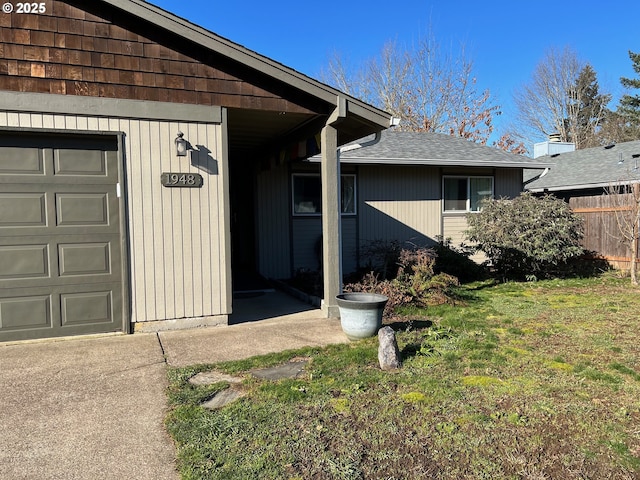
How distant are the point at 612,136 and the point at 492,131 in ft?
32.1

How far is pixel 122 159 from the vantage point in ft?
18.5

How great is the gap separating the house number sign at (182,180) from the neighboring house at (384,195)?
3.42 m

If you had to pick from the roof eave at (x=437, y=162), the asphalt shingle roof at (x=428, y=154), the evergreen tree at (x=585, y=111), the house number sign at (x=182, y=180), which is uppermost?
the evergreen tree at (x=585, y=111)

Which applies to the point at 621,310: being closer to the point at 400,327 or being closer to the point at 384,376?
the point at 400,327

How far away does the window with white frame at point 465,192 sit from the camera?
12.1 m

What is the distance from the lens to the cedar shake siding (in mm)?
5176

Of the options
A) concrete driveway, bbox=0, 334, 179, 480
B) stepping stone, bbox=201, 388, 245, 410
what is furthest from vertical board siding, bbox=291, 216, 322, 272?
stepping stone, bbox=201, 388, 245, 410

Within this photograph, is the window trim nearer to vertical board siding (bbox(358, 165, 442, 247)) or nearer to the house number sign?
vertical board siding (bbox(358, 165, 442, 247))

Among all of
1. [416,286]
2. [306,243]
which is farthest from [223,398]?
[306,243]

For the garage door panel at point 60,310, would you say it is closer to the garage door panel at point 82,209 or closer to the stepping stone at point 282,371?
the garage door panel at point 82,209

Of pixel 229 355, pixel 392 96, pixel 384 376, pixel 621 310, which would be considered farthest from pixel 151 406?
pixel 392 96

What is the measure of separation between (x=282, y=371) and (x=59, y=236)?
323 centimetres

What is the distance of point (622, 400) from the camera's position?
373 centimetres

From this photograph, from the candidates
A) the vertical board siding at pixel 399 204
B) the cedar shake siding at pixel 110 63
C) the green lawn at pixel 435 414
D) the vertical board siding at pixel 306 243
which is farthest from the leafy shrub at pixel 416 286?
the vertical board siding at pixel 399 204
